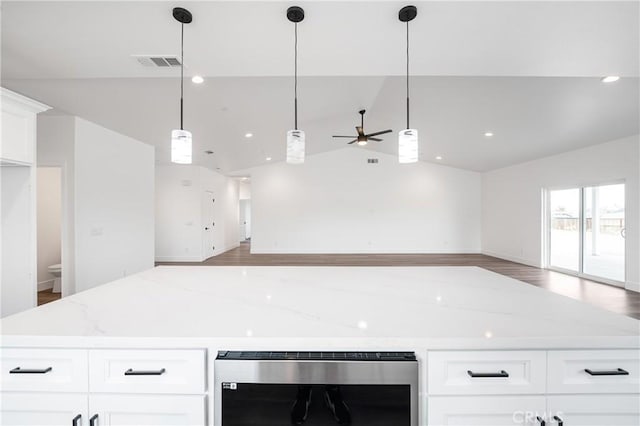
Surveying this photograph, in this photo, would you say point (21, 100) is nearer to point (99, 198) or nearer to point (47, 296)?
point (99, 198)

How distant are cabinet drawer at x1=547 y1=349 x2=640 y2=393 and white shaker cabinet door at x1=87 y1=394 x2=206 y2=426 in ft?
3.99

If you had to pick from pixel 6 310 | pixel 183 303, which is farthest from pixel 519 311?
pixel 6 310

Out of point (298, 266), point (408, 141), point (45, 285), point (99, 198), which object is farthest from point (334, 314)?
point (45, 285)

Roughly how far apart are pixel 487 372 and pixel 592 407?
15.0 inches

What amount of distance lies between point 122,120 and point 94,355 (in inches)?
162

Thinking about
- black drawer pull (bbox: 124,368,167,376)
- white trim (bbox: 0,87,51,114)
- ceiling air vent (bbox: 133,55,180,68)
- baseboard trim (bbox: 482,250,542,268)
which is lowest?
baseboard trim (bbox: 482,250,542,268)

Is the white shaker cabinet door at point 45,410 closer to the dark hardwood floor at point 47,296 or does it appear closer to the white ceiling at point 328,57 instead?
the white ceiling at point 328,57

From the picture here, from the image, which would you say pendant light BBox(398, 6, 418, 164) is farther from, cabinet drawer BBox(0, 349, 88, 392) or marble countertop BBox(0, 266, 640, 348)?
cabinet drawer BBox(0, 349, 88, 392)

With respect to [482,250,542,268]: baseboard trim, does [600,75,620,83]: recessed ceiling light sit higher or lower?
higher

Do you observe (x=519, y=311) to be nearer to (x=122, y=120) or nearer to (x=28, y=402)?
(x=28, y=402)

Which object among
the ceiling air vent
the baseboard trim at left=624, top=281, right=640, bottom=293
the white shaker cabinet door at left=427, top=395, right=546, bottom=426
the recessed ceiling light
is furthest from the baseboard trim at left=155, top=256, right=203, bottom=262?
the baseboard trim at left=624, top=281, right=640, bottom=293

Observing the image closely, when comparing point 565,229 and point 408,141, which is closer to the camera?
point 408,141

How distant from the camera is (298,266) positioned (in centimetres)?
287

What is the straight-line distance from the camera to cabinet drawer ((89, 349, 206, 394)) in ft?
3.26
